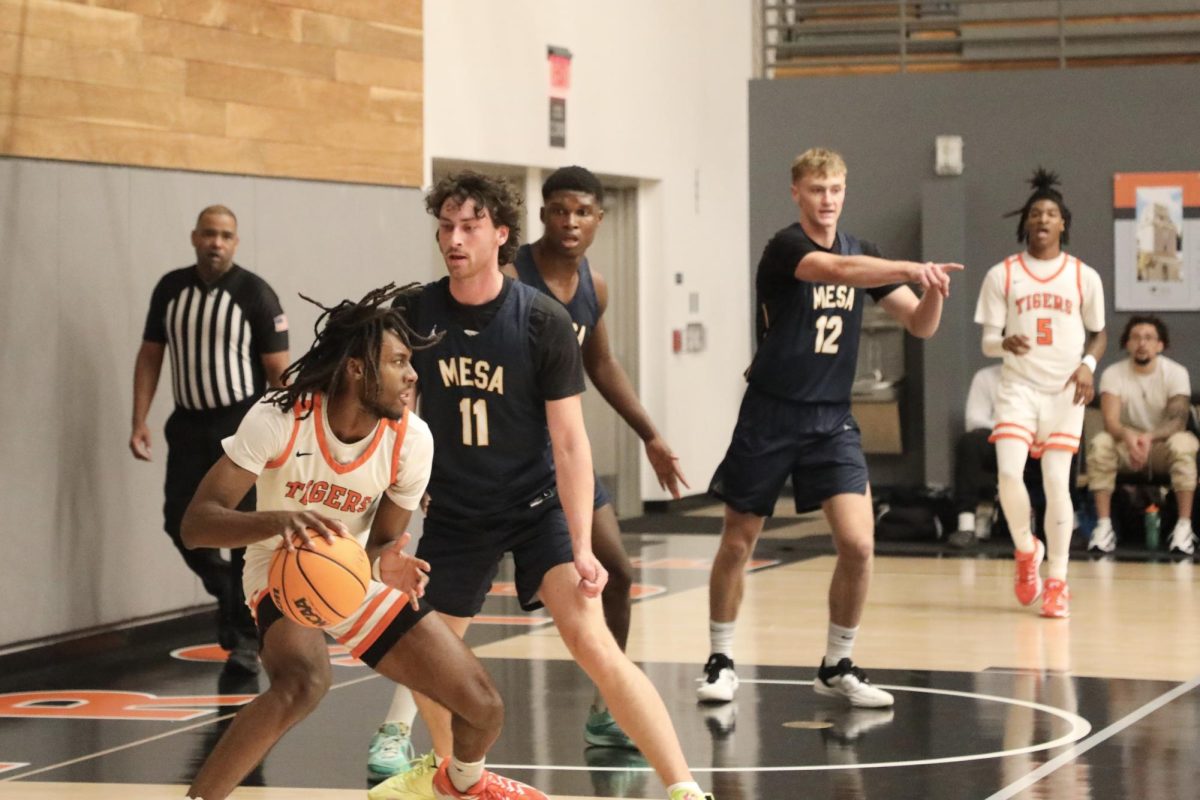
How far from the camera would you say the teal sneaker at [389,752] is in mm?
5719

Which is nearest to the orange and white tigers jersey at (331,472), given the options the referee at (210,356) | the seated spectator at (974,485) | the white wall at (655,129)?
the referee at (210,356)

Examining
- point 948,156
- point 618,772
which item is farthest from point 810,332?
point 948,156

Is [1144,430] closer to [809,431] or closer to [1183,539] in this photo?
[1183,539]

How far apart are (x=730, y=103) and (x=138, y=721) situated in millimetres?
9644

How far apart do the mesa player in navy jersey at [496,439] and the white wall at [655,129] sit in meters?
6.25

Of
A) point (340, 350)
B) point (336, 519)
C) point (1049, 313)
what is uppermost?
point (1049, 313)

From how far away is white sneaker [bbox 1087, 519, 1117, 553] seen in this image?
459 inches

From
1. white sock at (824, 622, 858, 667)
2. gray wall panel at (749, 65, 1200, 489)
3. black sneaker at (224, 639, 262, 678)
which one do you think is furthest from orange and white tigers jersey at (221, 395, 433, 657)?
gray wall panel at (749, 65, 1200, 489)

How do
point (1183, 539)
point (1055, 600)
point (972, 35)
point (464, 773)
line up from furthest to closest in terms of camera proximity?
point (972, 35), point (1183, 539), point (1055, 600), point (464, 773)

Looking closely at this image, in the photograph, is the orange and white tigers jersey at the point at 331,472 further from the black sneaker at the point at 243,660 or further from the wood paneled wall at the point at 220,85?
the wood paneled wall at the point at 220,85

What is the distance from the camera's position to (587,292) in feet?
20.3

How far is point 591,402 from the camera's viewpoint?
44.8 feet

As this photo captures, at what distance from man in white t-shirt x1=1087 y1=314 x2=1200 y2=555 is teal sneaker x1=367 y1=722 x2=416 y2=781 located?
22.4 feet

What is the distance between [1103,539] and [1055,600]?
2895 mm
